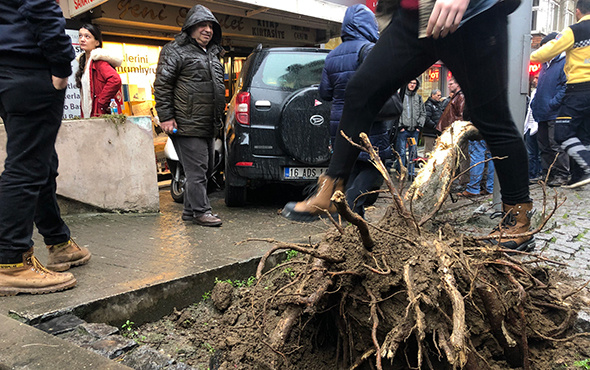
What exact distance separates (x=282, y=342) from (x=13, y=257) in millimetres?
1748

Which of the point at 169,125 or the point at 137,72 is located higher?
the point at 137,72

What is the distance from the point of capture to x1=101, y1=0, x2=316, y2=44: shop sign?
8383 mm

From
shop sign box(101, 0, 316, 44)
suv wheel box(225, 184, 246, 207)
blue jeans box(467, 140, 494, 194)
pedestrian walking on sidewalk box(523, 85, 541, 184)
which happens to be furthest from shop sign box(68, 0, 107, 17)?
pedestrian walking on sidewalk box(523, 85, 541, 184)

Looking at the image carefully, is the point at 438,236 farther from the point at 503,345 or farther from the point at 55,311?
the point at 55,311

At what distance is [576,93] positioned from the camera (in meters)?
6.56

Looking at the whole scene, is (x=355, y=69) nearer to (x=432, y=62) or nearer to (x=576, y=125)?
(x=432, y=62)

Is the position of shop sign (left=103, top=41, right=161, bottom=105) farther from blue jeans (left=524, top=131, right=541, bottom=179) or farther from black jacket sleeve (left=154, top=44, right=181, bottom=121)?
blue jeans (left=524, top=131, right=541, bottom=179)

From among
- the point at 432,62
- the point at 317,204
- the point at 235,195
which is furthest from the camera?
the point at 235,195

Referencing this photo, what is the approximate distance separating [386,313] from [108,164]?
4231 mm

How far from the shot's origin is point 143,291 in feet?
8.97

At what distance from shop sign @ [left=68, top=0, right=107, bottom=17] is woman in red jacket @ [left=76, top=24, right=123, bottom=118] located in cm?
203

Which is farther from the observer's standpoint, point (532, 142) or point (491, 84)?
point (532, 142)

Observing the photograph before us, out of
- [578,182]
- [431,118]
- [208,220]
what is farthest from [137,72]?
[578,182]

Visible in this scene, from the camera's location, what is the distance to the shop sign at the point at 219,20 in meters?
8.38
